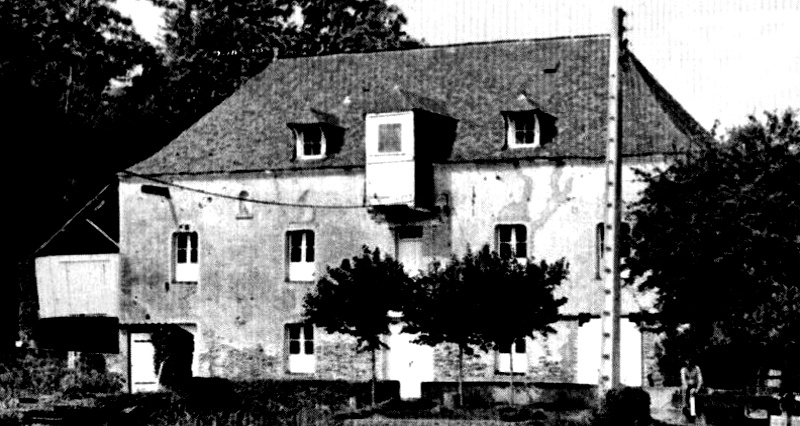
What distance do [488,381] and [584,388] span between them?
17.2ft

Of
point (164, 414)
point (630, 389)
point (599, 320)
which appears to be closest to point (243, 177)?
point (599, 320)

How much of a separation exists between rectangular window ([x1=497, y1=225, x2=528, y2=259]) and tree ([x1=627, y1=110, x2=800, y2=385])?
727 centimetres

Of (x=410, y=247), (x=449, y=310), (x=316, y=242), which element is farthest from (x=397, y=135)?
(x=449, y=310)

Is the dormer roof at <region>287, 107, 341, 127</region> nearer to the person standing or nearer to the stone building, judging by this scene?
the stone building

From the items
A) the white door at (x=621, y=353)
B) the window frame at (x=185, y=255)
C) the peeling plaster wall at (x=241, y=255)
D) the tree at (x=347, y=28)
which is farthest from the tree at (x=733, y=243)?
the tree at (x=347, y=28)

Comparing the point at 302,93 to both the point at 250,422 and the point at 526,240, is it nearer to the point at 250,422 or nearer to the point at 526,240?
the point at 526,240

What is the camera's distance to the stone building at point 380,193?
143 feet

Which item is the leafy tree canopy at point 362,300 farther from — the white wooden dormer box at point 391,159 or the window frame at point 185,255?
the window frame at point 185,255

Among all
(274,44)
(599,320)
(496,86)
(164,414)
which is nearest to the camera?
(164,414)

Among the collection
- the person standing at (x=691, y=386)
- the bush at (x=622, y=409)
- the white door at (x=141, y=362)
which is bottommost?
the white door at (x=141, y=362)

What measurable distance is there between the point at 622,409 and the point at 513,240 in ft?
55.3

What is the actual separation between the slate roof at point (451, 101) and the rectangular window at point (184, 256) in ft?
6.55

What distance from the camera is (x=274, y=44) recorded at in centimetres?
5944

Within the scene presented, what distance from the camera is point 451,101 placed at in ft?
155
